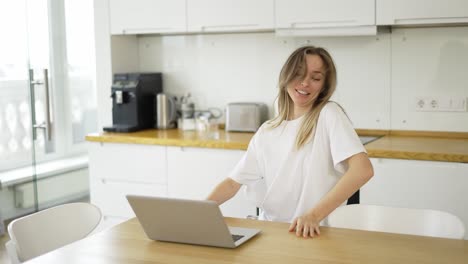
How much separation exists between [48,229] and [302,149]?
0.96 meters

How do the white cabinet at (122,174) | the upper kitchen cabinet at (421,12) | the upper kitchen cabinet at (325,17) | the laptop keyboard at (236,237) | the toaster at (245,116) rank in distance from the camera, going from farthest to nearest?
the toaster at (245,116), the white cabinet at (122,174), the upper kitchen cabinet at (325,17), the upper kitchen cabinet at (421,12), the laptop keyboard at (236,237)

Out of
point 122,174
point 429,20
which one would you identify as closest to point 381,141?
point 429,20

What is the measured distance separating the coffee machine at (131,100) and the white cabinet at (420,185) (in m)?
1.57

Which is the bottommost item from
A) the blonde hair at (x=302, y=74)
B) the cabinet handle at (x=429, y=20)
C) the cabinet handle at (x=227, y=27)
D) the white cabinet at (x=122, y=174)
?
the white cabinet at (x=122, y=174)

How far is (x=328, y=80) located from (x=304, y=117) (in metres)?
0.16

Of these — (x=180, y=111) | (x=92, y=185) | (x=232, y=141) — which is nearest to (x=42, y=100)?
(x=92, y=185)

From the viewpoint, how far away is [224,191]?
2.52 meters

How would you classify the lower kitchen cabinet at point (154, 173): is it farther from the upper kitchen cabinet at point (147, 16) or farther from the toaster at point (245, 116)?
the upper kitchen cabinet at point (147, 16)

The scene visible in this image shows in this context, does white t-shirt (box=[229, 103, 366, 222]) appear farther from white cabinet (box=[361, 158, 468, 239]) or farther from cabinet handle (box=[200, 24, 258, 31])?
cabinet handle (box=[200, 24, 258, 31])

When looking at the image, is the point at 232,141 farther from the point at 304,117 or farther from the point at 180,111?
the point at 304,117

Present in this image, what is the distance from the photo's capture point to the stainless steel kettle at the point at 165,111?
4.34 metres

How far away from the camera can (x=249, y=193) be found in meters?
2.61

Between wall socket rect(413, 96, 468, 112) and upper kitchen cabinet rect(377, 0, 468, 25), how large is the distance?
50cm

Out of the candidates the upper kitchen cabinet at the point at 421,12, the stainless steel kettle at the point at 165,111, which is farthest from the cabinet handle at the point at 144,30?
the upper kitchen cabinet at the point at 421,12
